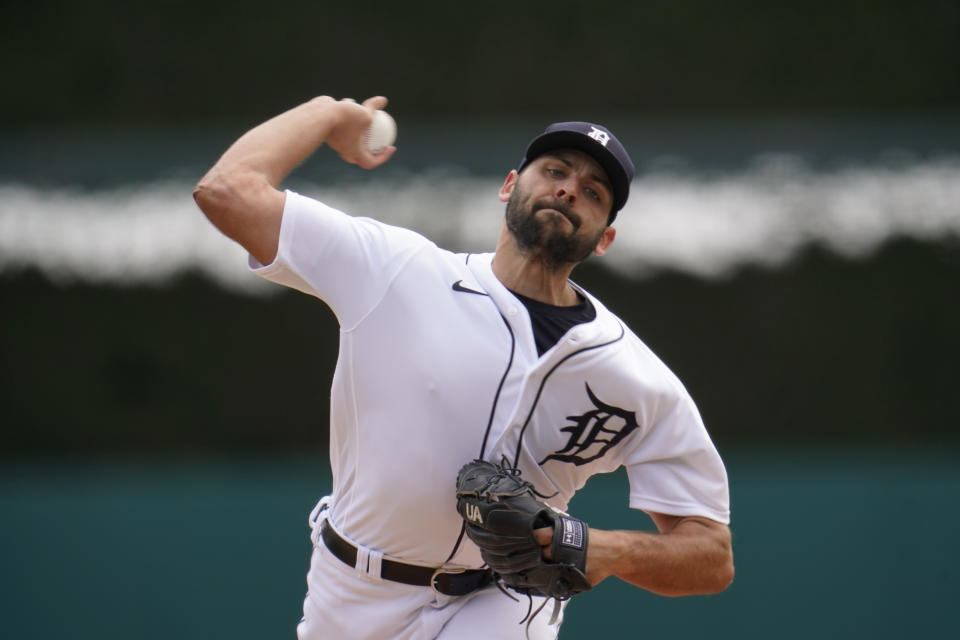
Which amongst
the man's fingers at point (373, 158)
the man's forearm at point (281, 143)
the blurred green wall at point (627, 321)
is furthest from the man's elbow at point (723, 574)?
the blurred green wall at point (627, 321)

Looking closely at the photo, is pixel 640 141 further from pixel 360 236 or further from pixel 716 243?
pixel 360 236

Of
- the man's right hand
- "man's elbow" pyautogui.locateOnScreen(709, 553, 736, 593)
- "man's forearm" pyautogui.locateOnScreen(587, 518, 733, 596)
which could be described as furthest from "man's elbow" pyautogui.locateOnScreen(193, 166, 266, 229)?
"man's elbow" pyautogui.locateOnScreen(709, 553, 736, 593)

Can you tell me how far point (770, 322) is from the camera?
637 cm

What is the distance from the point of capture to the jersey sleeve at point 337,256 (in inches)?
92.8

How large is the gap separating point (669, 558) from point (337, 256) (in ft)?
3.31

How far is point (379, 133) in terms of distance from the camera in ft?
8.28

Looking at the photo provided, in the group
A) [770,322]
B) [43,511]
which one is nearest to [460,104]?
[770,322]

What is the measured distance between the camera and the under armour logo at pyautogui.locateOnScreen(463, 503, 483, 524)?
2.29 metres

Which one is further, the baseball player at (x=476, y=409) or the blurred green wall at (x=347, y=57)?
the blurred green wall at (x=347, y=57)

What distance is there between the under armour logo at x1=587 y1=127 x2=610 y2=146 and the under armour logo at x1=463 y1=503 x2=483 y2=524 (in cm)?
94

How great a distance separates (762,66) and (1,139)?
474 cm

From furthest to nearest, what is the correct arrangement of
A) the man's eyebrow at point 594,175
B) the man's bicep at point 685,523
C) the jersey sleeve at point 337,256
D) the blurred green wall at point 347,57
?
1. the blurred green wall at point 347,57
2. the man's eyebrow at point 594,175
3. the man's bicep at point 685,523
4. the jersey sleeve at point 337,256

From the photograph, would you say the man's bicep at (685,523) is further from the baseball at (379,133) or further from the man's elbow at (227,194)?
the man's elbow at (227,194)

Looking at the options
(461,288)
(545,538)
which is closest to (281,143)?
(461,288)
